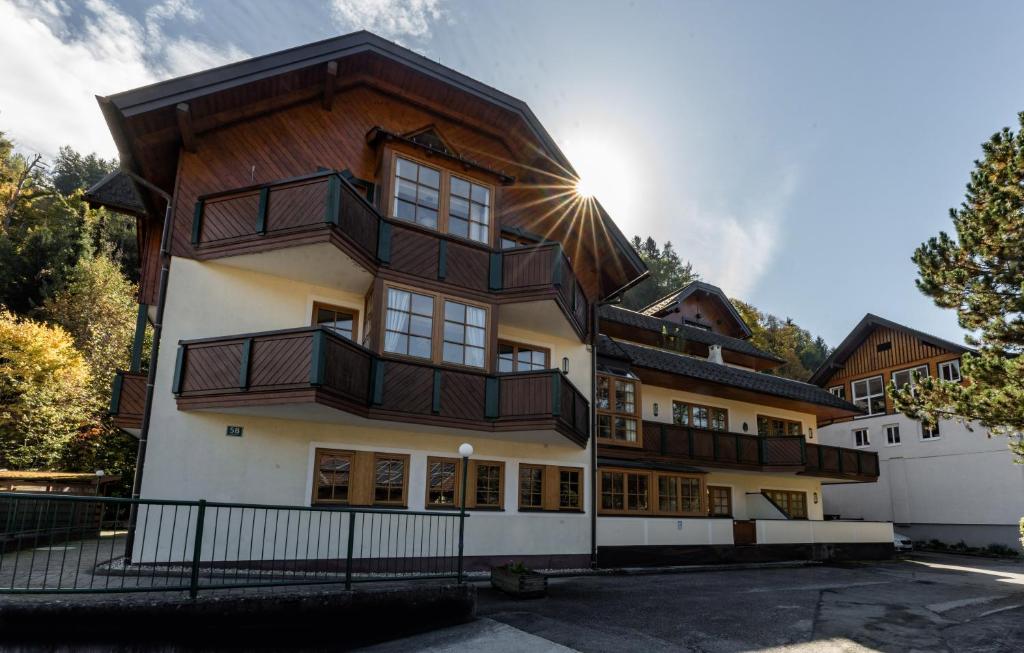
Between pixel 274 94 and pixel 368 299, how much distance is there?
4864 millimetres

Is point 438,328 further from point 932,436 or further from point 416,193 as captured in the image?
point 932,436

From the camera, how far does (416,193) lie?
1559 cm

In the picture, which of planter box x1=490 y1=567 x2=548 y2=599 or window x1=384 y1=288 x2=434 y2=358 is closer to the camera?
planter box x1=490 y1=567 x2=548 y2=599

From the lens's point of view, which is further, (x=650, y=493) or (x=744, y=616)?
(x=650, y=493)

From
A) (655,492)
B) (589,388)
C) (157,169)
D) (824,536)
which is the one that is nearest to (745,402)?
(824,536)

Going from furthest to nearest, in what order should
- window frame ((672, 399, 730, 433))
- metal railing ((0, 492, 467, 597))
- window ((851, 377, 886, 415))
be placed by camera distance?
window ((851, 377, 886, 415)) < window frame ((672, 399, 730, 433)) < metal railing ((0, 492, 467, 597))

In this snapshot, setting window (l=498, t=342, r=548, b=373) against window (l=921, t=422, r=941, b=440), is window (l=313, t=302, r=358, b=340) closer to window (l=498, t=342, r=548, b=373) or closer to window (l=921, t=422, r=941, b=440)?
window (l=498, t=342, r=548, b=373)

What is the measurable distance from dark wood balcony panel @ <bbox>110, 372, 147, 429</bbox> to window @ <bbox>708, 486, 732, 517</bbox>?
18517 mm

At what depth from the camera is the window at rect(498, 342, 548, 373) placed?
57.4ft

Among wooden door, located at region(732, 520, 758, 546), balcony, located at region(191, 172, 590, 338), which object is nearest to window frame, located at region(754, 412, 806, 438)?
wooden door, located at region(732, 520, 758, 546)

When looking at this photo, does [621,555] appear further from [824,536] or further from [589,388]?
[824,536]

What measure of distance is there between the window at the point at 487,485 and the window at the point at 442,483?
0.49 m

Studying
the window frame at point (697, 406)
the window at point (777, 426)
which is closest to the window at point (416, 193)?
the window frame at point (697, 406)

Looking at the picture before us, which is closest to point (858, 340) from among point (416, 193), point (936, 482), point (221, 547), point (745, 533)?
point (936, 482)
